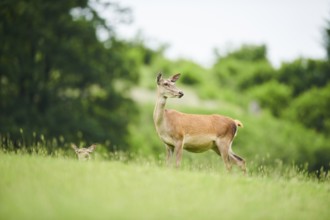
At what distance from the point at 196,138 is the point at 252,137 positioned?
120 feet

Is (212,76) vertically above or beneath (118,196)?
above

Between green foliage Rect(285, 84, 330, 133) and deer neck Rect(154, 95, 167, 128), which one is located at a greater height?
green foliage Rect(285, 84, 330, 133)

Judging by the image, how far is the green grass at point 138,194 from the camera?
26.3ft

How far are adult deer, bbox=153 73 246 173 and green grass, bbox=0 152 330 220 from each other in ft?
4.87

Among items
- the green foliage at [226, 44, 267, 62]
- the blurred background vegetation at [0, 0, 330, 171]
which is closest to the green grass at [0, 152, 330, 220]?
the blurred background vegetation at [0, 0, 330, 171]

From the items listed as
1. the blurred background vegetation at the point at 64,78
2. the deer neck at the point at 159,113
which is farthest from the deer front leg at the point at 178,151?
the blurred background vegetation at the point at 64,78

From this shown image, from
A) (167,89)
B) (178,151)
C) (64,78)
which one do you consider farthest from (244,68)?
(178,151)

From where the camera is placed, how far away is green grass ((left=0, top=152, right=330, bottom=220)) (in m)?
8.02

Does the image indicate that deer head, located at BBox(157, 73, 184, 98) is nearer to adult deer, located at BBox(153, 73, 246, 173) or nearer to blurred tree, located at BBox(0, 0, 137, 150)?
adult deer, located at BBox(153, 73, 246, 173)

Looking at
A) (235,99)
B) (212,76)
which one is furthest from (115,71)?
(212,76)

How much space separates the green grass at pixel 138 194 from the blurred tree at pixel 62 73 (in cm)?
1665

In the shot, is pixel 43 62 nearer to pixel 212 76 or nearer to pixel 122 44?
pixel 122 44

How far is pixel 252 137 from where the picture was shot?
48469 mm

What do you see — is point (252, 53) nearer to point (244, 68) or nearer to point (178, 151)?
point (244, 68)
